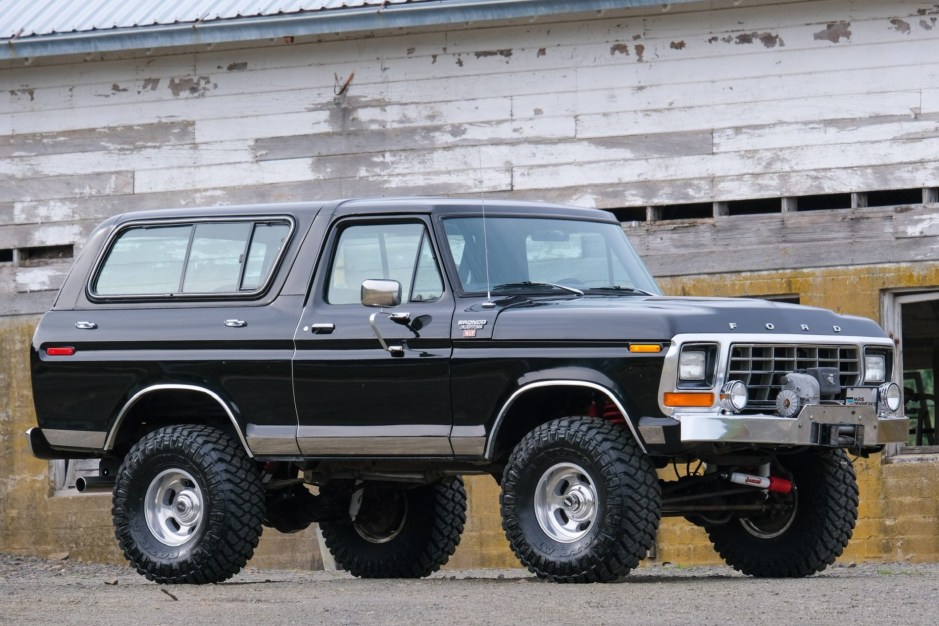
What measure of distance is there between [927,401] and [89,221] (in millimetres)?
8244

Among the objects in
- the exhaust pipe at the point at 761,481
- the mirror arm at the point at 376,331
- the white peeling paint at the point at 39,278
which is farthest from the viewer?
the white peeling paint at the point at 39,278

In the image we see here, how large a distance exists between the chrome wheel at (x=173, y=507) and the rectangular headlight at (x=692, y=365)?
9.98ft

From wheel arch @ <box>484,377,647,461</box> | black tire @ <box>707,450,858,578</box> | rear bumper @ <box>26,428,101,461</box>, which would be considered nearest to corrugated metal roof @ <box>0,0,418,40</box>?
rear bumper @ <box>26,428,101,461</box>

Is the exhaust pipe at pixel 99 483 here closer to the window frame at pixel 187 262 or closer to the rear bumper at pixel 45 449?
the rear bumper at pixel 45 449

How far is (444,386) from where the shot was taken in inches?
358

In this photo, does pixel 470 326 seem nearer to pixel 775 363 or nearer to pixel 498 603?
pixel 775 363

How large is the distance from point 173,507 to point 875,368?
4034mm

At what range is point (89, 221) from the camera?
53.3 feet

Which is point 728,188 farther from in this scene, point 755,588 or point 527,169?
point 755,588

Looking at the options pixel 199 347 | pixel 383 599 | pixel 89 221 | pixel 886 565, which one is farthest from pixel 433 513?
pixel 89 221

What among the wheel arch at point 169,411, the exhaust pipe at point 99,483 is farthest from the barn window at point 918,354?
the exhaust pipe at point 99,483

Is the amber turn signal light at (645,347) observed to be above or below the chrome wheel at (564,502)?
above

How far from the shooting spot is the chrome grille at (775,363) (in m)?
8.56

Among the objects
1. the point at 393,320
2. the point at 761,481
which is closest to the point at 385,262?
the point at 393,320
